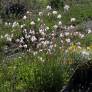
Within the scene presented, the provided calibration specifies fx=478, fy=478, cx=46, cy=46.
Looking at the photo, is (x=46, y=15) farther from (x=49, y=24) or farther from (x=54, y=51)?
(x=54, y=51)

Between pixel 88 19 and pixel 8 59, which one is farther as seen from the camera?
pixel 88 19

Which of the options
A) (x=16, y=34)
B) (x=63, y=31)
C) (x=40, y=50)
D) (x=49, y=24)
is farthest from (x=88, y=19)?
(x=40, y=50)

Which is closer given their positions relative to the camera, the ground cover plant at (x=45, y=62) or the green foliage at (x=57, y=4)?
the ground cover plant at (x=45, y=62)

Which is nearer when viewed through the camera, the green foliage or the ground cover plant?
the ground cover plant

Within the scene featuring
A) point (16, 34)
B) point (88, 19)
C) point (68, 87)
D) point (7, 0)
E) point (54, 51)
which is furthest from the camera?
point (7, 0)

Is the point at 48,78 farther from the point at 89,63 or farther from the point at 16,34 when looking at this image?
the point at 16,34

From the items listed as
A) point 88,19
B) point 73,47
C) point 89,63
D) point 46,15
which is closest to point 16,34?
point 46,15

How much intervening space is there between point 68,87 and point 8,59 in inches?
113

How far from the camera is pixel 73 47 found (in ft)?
30.0

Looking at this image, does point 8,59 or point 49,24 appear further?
point 49,24

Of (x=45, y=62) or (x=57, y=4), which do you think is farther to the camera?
(x=57, y=4)

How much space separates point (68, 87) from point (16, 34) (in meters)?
5.76

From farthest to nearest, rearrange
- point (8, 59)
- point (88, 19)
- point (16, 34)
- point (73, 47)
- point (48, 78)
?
point (88, 19) < point (16, 34) < point (8, 59) < point (73, 47) < point (48, 78)

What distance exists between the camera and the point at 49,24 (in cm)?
1315
